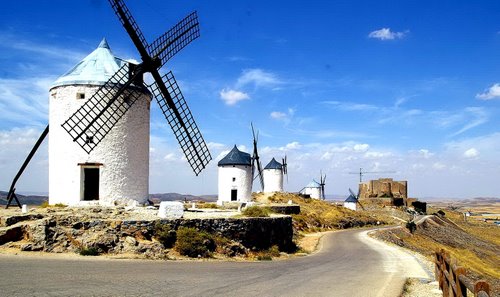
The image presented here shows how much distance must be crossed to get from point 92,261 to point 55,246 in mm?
2230

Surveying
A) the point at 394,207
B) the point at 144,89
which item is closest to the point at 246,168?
the point at 144,89

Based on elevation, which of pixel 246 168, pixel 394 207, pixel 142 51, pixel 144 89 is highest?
pixel 142 51

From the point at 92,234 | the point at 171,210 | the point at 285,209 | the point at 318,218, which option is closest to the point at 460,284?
the point at 171,210

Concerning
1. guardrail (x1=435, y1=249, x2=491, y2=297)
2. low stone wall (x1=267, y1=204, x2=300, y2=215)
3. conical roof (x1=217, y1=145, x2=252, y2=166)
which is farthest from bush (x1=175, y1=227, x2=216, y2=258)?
conical roof (x1=217, y1=145, x2=252, y2=166)

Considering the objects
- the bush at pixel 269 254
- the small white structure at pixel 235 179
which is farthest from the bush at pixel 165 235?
the small white structure at pixel 235 179

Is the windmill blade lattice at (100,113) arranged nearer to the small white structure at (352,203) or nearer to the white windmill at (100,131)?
the white windmill at (100,131)

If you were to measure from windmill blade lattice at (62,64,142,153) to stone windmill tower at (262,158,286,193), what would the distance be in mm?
37645

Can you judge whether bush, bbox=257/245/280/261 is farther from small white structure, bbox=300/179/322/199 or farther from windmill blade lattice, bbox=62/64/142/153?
small white structure, bbox=300/179/322/199

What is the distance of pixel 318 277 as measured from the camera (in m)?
14.2

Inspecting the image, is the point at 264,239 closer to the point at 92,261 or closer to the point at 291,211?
the point at 92,261

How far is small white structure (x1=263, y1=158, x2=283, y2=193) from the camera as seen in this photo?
194ft

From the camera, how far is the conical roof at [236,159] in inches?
1689

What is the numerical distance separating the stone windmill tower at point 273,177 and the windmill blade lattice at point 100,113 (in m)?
37.6

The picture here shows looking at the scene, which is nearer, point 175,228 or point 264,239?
point 175,228
